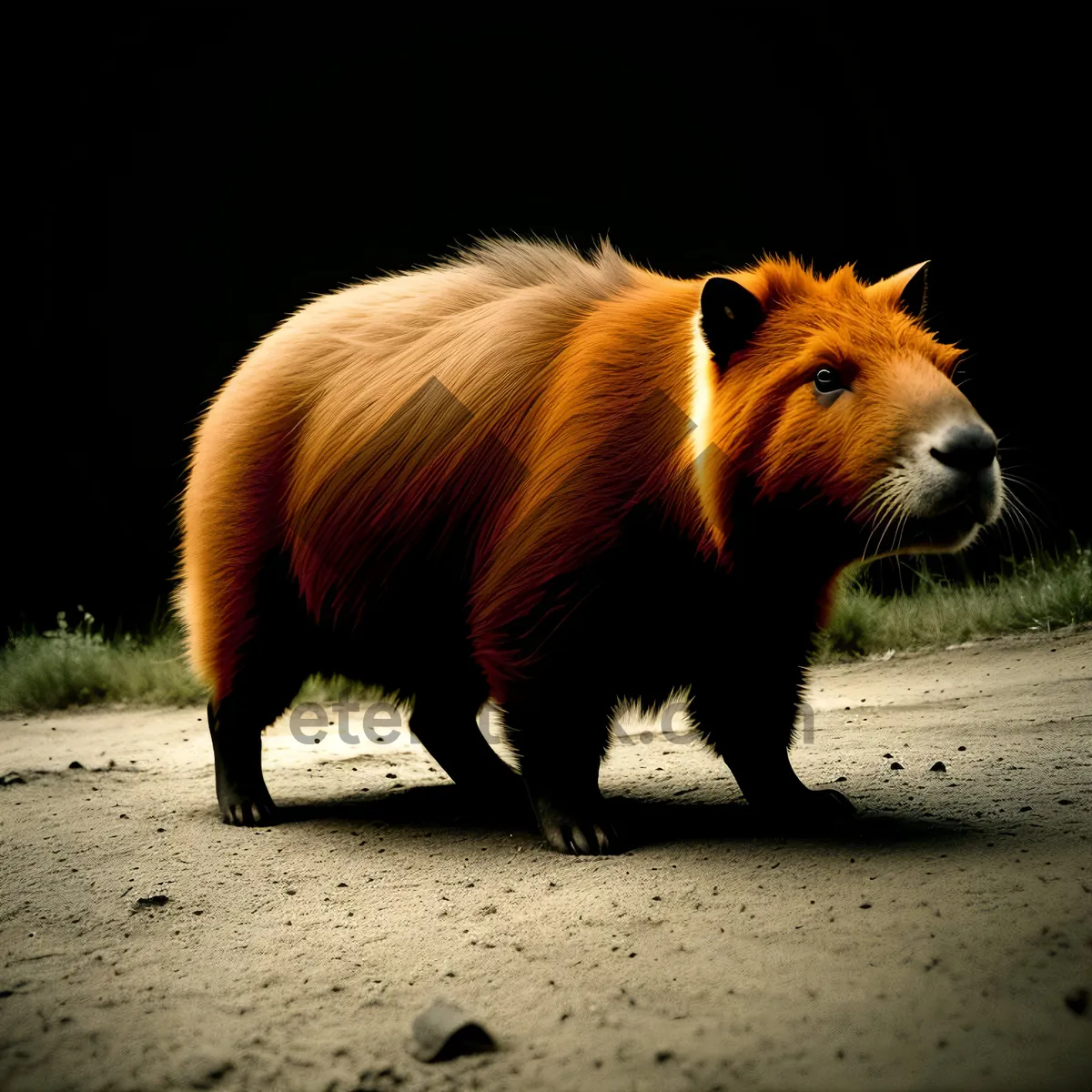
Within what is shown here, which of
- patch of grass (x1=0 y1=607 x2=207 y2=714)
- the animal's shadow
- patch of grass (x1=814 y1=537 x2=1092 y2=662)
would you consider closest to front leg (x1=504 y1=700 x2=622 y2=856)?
the animal's shadow

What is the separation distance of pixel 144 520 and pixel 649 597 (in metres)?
5.51

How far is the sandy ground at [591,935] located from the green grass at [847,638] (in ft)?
5.17

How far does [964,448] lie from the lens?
7.84ft

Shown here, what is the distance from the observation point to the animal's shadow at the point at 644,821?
272 centimetres

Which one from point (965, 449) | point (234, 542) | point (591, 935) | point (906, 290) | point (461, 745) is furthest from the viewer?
point (461, 745)

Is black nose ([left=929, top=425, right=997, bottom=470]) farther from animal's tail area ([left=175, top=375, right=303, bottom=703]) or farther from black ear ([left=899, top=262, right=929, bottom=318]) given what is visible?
animal's tail area ([left=175, top=375, right=303, bottom=703])

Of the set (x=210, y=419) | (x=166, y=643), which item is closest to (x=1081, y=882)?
(x=210, y=419)

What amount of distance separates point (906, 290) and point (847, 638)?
10.3ft

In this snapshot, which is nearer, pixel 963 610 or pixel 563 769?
pixel 563 769

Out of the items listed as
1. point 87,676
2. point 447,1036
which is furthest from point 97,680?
point 447,1036

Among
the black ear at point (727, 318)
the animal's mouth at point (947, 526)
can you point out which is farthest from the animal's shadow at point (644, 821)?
the black ear at point (727, 318)

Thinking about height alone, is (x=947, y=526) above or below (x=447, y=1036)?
above

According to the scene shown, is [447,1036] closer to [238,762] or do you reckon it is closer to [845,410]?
[845,410]

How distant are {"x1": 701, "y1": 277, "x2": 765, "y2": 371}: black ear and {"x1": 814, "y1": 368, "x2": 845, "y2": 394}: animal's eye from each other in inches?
8.4
